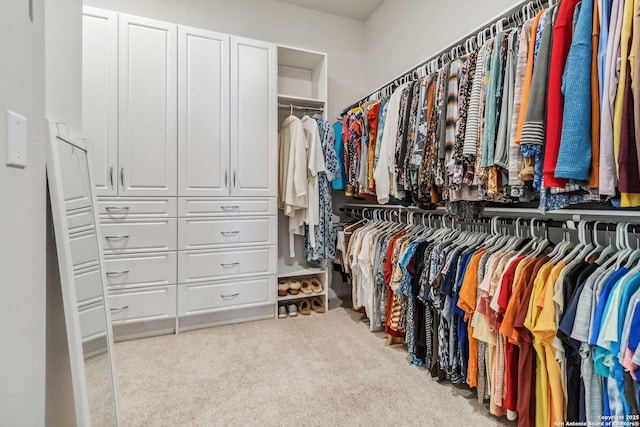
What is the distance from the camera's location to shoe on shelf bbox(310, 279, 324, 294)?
2.92 metres

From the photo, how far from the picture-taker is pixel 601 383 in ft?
3.51

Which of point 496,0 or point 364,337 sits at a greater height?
point 496,0

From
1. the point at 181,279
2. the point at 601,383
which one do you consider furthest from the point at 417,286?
the point at 181,279

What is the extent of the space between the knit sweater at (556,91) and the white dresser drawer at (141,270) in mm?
2370

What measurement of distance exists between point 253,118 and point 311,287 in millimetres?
1602

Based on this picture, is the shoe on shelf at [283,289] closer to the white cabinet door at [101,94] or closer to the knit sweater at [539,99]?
the white cabinet door at [101,94]

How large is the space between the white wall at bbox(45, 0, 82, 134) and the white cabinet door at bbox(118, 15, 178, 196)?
3.54 feet

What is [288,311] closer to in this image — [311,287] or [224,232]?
[311,287]

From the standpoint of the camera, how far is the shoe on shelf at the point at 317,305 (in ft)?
9.52

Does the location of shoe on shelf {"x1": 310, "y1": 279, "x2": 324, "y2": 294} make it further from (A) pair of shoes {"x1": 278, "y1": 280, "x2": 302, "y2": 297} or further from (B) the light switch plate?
(B) the light switch plate

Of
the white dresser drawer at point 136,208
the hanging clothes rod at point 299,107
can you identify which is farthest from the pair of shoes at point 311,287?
the hanging clothes rod at point 299,107

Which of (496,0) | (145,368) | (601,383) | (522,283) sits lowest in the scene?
(145,368)

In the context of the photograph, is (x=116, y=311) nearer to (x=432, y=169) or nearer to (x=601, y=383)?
(x=432, y=169)

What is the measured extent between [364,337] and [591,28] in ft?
6.89
